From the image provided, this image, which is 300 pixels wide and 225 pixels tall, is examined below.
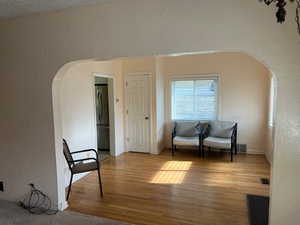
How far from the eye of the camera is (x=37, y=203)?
105 inches

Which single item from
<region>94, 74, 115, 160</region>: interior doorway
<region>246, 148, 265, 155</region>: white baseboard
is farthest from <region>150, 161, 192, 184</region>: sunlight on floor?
<region>246, 148, 265, 155</region>: white baseboard

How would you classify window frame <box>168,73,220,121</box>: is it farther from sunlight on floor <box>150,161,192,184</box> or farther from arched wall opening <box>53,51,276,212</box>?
sunlight on floor <box>150,161,192,184</box>

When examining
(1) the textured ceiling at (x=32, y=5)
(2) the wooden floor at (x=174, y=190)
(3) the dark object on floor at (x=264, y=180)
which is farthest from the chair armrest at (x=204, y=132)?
(1) the textured ceiling at (x=32, y=5)

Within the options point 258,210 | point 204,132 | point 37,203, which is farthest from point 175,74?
point 37,203

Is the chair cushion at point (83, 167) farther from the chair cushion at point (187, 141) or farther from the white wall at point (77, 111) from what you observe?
the chair cushion at point (187, 141)

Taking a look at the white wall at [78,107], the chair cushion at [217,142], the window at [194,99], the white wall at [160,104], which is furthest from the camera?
the window at [194,99]

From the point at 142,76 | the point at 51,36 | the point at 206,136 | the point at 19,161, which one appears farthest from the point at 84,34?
the point at 206,136

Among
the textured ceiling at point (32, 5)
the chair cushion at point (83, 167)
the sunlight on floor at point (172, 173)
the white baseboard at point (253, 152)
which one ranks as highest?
the textured ceiling at point (32, 5)

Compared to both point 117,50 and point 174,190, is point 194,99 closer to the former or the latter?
point 174,190

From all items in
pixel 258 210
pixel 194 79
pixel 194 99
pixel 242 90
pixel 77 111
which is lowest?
pixel 258 210

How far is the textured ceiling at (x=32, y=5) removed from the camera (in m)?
2.09

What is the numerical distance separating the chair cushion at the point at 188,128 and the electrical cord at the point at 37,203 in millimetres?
3300

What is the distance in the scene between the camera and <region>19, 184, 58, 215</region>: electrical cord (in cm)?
259

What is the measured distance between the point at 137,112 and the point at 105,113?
2.65ft
